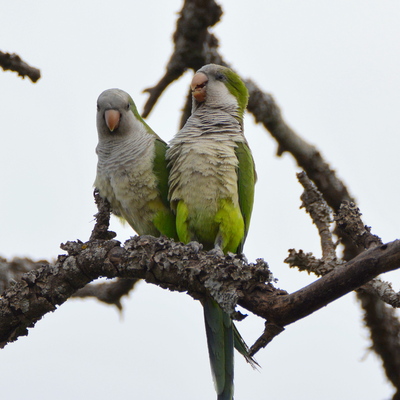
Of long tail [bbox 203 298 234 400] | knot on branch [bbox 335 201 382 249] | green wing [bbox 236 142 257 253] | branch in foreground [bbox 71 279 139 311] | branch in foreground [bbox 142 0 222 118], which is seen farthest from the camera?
branch in foreground [bbox 71 279 139 311]

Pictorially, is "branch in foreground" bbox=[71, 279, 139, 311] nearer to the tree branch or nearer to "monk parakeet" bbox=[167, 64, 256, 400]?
"monk parakeet" bbox=[167, 64, 256, 400]

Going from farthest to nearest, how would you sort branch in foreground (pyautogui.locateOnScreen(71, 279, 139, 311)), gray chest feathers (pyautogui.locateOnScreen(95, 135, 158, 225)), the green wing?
1. branch in foreground (pyautogui.locateOnScreen(71, 279, 139, 311))
2. the green wing
3. gray chest feathers (pyautogui.locateOnScreen(95, 135, 158, 225))

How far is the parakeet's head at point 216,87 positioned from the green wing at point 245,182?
562 millimetres

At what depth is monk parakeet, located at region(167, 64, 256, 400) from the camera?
4133mm

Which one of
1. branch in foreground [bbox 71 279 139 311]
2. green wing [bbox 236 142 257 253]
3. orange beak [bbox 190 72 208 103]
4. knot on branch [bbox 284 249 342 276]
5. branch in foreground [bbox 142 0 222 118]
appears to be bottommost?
knot on branch [bbox 284 249 342 276]

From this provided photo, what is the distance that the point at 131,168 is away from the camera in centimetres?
443

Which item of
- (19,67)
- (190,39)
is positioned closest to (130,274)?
(19,67)

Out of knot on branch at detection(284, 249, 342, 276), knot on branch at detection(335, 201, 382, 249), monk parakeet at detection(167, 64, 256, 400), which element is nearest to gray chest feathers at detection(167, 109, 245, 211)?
monk parakeet at detection(167, 64, 256, 400)

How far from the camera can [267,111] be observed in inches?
211

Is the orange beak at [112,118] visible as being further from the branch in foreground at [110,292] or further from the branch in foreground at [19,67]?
the branch in foreground at [110,292]

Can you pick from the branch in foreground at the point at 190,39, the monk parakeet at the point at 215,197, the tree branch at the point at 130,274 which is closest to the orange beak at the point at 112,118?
the monk parakeet at the point at 215,197

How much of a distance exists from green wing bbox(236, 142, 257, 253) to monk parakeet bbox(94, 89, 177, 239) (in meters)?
0.56

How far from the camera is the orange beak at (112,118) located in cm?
453

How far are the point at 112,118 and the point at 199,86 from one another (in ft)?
2.83
